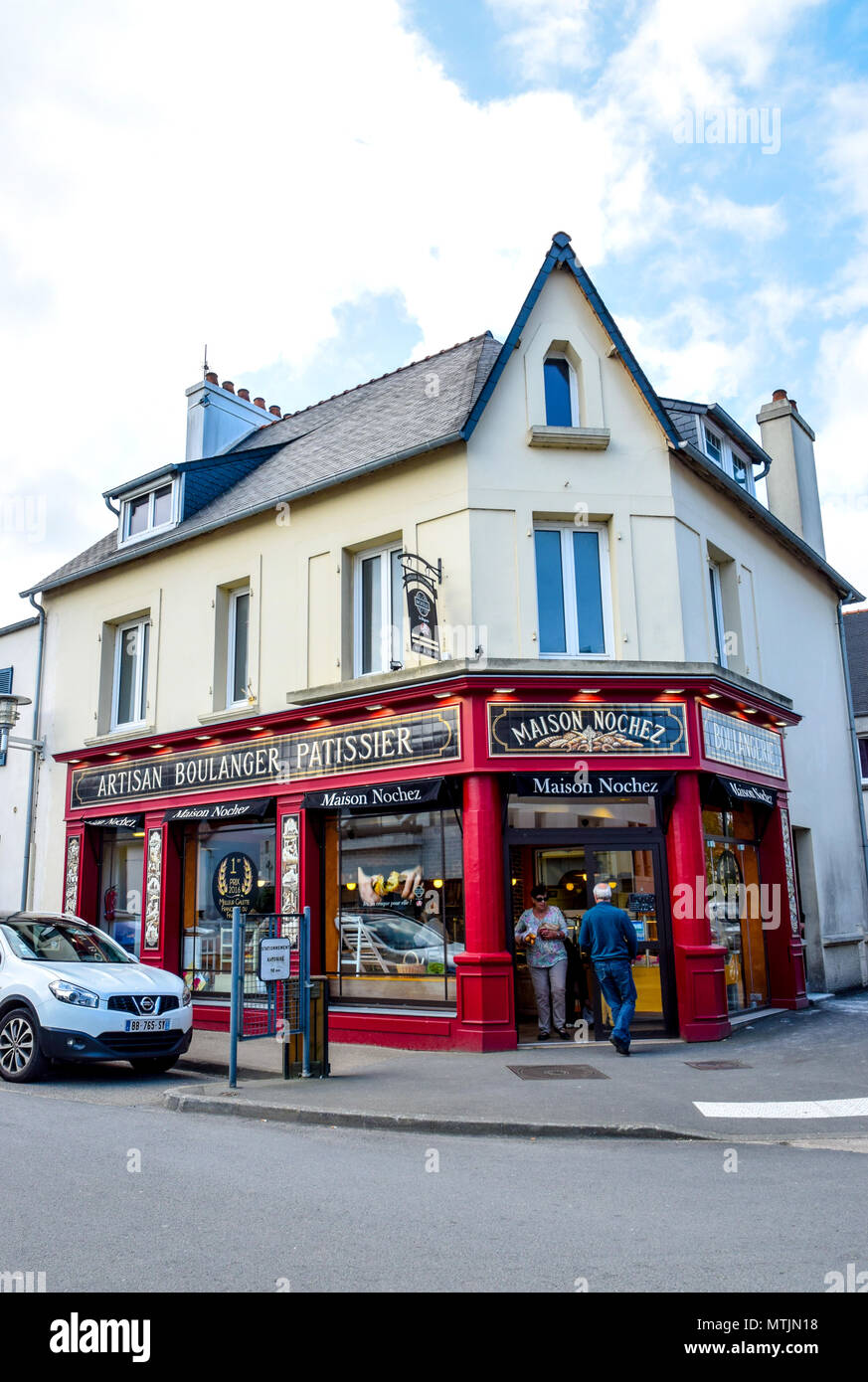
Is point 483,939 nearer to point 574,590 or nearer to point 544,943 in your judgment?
point 544,943

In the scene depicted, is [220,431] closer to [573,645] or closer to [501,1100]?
[573,645]

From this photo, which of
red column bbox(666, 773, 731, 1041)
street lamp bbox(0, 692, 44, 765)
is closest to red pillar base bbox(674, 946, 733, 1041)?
red column bbox(666, 773, 731, 1041)

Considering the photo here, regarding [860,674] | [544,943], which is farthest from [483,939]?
[860,674]

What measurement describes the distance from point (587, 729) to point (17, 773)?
11650 mm

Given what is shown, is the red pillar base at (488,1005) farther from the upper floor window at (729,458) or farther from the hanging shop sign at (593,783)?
the upper floor window at (729,458)

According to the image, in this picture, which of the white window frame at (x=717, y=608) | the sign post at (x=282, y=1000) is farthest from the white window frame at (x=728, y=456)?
the sign post at (x=282, y=1000)

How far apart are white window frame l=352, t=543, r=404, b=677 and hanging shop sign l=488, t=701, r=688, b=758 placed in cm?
194

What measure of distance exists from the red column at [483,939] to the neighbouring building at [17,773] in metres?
10.0

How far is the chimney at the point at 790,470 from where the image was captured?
19.4 meters

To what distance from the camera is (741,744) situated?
1420cm

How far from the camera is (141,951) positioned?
16.5 metres

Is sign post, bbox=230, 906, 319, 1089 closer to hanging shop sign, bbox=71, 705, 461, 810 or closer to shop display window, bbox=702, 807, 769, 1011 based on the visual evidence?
hanging shop sign, bbox=71, 705, 461, 810

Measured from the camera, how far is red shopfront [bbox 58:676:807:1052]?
1241 cm
